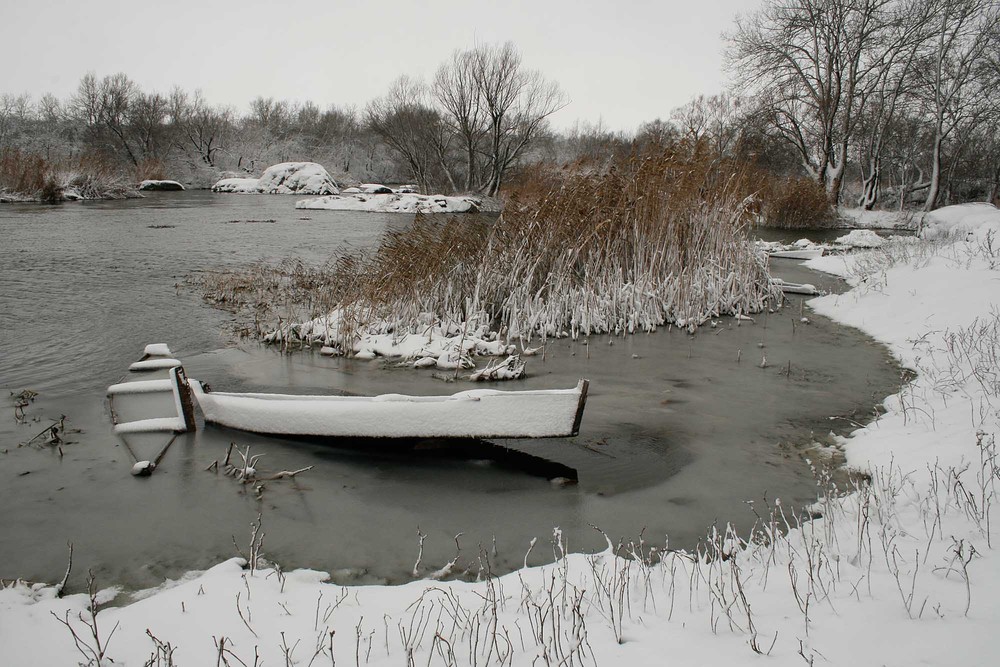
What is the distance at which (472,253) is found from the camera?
8203 millimetres

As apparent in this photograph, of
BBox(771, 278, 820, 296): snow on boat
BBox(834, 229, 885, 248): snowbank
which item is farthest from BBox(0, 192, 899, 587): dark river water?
BBox(834, 229, 885, 248): snowbank

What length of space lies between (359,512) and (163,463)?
Answer: 1.63m

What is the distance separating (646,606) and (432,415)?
6.49 ft

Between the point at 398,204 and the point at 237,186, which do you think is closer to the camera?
the point at 398,204

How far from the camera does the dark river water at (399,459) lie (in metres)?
3.36

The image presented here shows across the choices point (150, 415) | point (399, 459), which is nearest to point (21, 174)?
point (150, 415)

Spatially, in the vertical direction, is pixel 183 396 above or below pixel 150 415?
above

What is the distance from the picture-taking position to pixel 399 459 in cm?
440

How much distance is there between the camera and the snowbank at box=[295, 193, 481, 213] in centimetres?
2752

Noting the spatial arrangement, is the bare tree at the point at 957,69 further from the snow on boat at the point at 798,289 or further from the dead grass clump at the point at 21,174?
the dead grass clump at the point at 21,174

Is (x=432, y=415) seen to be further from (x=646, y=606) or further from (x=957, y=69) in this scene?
(x=957, y=69)

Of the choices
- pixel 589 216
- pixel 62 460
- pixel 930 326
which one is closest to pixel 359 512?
pixel 62 460

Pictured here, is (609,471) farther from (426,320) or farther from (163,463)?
(426,320)

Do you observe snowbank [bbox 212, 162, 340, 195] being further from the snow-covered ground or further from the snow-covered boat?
the snow-covered ground
